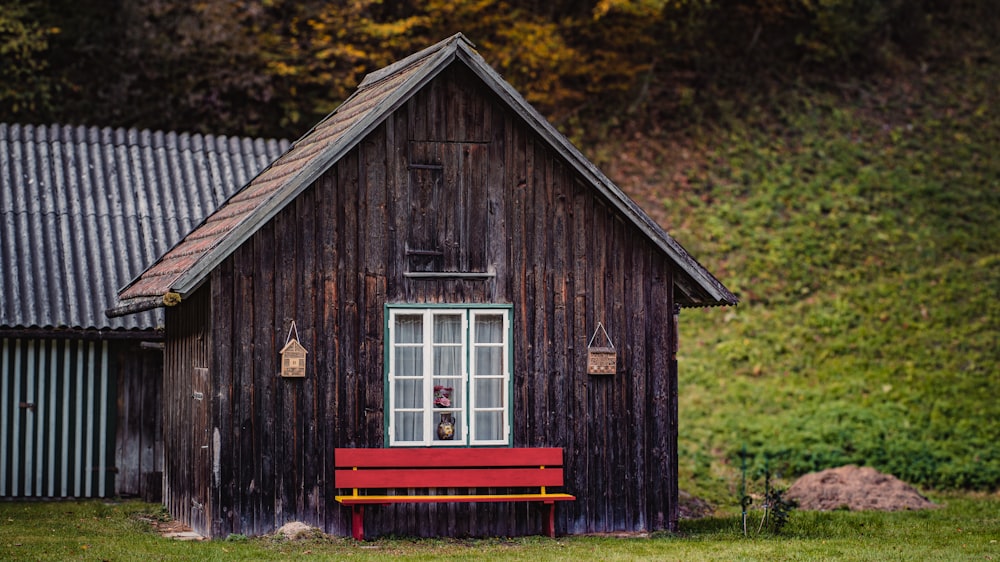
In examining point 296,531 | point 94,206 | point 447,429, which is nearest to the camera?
point 296,531

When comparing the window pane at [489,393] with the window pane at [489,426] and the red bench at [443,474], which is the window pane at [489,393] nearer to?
the window pane at [489,426]

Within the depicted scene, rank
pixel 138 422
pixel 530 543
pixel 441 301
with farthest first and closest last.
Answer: pixel 138 422
pixel 441 301
pixel 530 543

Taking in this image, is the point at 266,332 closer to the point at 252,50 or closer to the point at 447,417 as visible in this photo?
the point at 447,417

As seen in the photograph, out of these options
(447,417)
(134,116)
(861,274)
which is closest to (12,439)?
(447,417)

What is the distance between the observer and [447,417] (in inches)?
565

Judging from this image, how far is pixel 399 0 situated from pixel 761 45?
1024cm

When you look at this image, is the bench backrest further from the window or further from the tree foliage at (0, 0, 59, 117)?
the tree foliage at (0, 0, 59, 117)

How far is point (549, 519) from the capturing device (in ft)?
47.4

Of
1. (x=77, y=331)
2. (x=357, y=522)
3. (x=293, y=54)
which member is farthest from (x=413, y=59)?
(x=293, y=54)

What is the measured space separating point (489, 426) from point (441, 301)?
4.80ft

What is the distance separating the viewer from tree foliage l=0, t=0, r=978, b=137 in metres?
29.0

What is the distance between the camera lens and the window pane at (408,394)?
14336mm

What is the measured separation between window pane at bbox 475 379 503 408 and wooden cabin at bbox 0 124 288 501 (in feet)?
17.7

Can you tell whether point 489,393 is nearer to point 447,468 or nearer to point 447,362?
point 447,362
